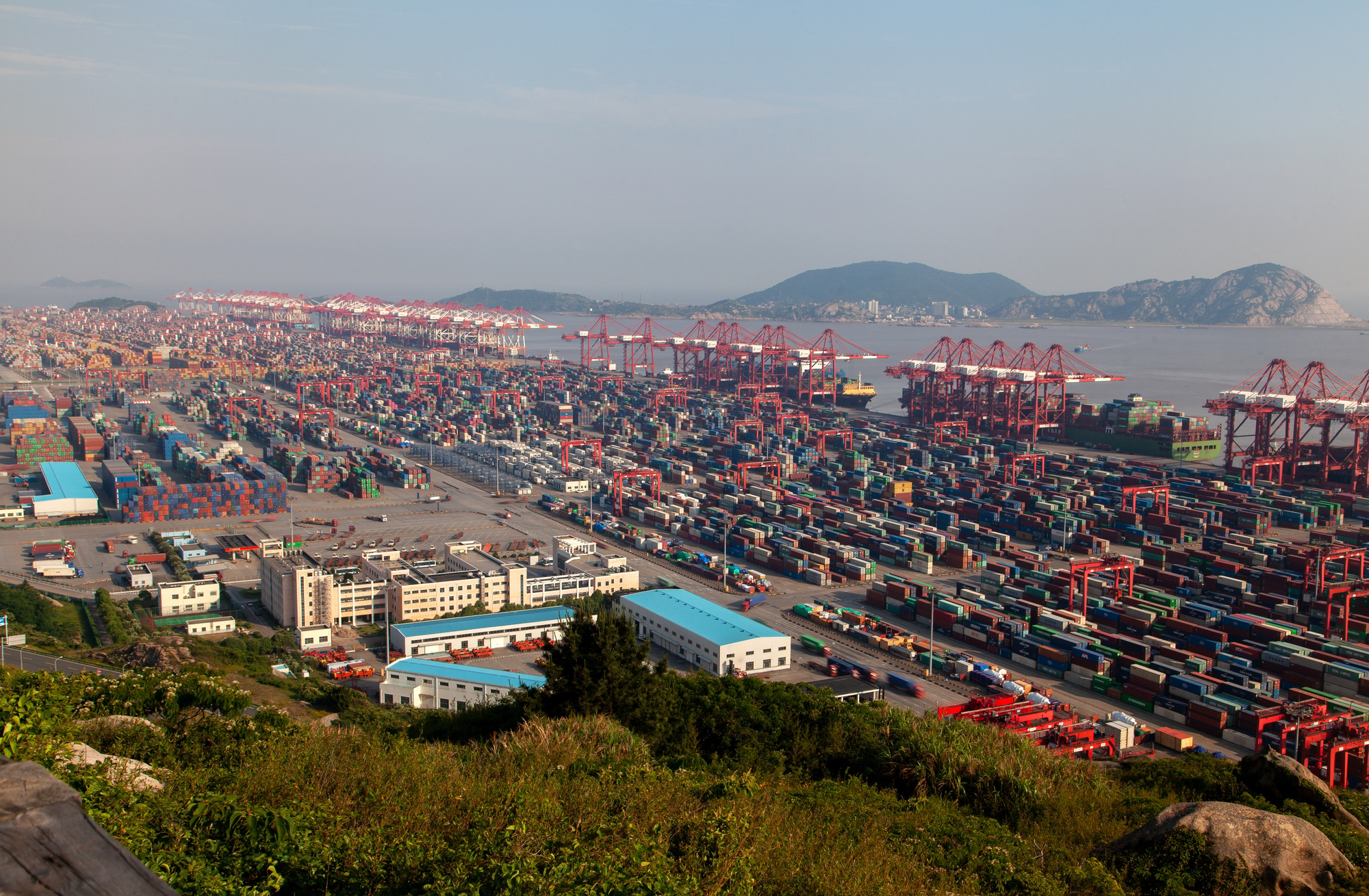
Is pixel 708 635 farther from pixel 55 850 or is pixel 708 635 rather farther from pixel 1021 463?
pixel 1021 463

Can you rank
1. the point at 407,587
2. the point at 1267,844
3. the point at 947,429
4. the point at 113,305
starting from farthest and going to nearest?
the point at 113,305 → the point at 947,429 → the point at 407,587 → the point at 1267,844

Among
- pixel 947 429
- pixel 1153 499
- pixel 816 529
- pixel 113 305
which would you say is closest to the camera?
pixel 816 529

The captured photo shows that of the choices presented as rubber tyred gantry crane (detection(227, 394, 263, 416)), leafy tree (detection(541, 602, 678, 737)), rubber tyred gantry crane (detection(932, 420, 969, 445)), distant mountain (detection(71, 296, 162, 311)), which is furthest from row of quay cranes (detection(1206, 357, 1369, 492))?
distant mountain (detection(71, 296, 162, 311))

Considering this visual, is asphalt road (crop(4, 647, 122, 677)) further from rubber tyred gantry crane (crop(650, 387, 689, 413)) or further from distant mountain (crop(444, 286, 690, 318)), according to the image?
distant mountain (crop(444, 286, 690, 318))

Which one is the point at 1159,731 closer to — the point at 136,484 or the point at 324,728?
the point at 324,728

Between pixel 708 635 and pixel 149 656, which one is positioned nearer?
pixel 149 656

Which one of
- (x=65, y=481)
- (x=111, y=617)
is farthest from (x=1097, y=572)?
(x=65, y=481)

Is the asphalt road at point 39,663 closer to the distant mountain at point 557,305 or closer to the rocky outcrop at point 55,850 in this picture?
the rocky outcrop at point 55,850
